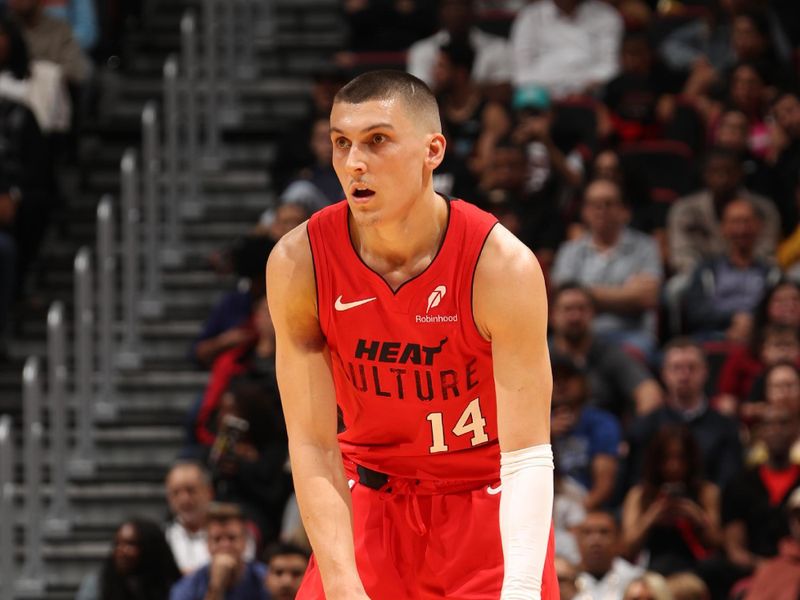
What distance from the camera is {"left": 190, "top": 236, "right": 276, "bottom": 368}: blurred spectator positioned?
11.0 m

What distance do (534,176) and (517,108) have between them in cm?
81

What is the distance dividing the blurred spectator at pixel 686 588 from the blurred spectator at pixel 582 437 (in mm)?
1047

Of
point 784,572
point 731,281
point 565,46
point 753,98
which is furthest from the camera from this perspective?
point 565,46

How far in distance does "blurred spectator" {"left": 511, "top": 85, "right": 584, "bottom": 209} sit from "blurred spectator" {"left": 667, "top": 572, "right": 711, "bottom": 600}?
3.69 metres

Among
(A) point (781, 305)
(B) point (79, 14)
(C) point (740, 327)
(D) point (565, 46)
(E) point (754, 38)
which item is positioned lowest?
(C) point (740, 327)

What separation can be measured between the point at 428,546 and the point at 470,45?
7912 mm

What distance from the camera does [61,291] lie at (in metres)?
12.2

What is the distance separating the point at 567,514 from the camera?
30.6 feet

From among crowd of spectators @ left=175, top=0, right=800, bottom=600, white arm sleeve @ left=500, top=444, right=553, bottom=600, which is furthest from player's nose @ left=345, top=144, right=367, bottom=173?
crowd of spectators @ left=175, top=0, right=800, bottom=600

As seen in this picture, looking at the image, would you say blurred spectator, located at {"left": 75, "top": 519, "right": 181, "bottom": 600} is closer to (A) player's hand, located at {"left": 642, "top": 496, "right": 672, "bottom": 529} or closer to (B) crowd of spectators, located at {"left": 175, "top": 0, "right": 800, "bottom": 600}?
(B) crowd of spectators, located at {"left": 175, "top": 0, "right": 800, "bottom": 600}

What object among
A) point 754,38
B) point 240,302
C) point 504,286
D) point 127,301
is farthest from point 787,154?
point 504,286

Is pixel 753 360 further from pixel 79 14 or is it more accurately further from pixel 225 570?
pixel 79 14

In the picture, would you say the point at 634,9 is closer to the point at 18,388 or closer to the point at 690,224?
the point at 690,224

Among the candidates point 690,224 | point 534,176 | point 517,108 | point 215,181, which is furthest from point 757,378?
point 215,181
